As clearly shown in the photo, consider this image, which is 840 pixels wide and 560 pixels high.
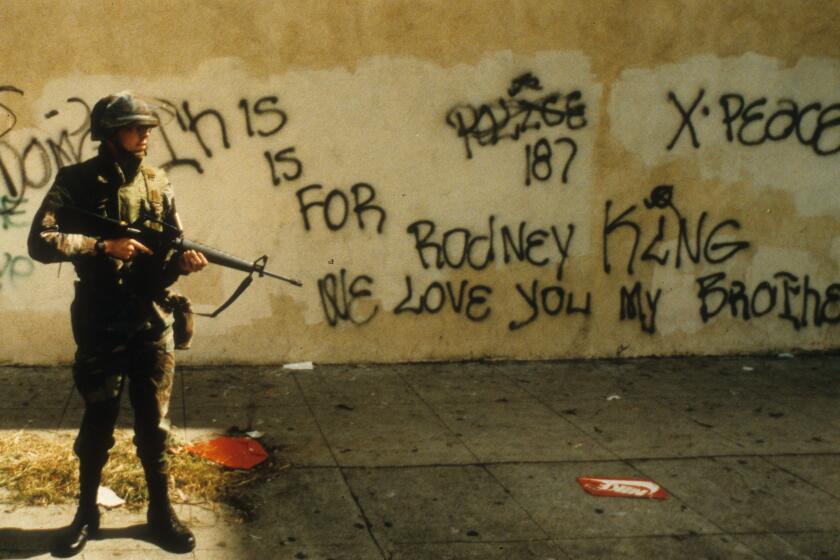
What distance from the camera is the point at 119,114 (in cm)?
396

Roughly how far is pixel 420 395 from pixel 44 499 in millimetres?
2785

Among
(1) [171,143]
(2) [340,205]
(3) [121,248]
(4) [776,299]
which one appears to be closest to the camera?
(3) [121,248]

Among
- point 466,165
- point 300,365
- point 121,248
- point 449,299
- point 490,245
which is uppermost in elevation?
point 466,165

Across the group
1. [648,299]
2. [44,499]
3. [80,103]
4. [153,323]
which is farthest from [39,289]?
[648,299]

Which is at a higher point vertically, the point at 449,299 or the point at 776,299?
the point at 449,299

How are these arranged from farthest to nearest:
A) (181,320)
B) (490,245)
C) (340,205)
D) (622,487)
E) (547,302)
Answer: (547,302), (490,245), (340,205), (622,487), (181,320)

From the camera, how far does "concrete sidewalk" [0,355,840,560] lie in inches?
→ 177

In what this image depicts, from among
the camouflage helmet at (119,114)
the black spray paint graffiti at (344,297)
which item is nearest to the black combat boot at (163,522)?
the camouflage helmet at (119,114)

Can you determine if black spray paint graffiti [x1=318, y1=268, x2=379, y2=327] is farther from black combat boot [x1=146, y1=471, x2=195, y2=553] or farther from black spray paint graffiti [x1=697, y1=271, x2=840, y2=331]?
black combat boot [x1=146, y1=471, x2=195, y2=553]

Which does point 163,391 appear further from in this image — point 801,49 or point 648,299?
point 801,49

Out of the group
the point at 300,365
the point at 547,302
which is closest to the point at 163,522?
the point at 300,365

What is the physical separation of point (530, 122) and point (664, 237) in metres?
1.39

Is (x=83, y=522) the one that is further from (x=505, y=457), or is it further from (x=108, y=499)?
(x=505, y=457)

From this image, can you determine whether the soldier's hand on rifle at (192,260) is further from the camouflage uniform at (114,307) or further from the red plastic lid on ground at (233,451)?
the red plastic lid on ground at (233,451)
